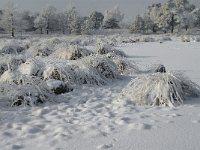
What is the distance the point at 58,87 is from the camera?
641cm

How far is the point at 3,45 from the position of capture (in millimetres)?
15289

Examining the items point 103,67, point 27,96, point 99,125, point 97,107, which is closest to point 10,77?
point 27,96

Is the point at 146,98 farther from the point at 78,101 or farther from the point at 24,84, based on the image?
the point at 24,84

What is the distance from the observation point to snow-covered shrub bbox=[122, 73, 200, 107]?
5.46 meters

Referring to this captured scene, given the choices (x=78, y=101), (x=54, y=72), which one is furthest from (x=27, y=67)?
(x=78, y=101)

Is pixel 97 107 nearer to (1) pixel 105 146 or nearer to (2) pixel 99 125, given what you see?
(2) pixel 99 125

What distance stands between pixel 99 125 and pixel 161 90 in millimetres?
1420

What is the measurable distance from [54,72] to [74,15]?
5748 centimetres

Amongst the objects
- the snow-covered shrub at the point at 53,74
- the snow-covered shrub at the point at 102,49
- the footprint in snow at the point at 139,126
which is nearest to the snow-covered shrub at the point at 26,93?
the snow-covered shrub at the point at 53,74

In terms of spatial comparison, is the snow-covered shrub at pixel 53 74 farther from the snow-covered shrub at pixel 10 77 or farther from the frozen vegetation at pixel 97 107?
the snow-covered shrub at pixel 10 77

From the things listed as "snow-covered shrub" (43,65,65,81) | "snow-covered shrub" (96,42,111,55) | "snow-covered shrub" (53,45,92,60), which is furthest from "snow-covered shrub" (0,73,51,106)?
"snow-covered shrub" (96,42,111,55)

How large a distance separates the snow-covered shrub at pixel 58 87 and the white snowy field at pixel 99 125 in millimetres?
349

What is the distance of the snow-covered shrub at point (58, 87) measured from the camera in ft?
20.7

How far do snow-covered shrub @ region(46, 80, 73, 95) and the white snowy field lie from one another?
1.15 ft
